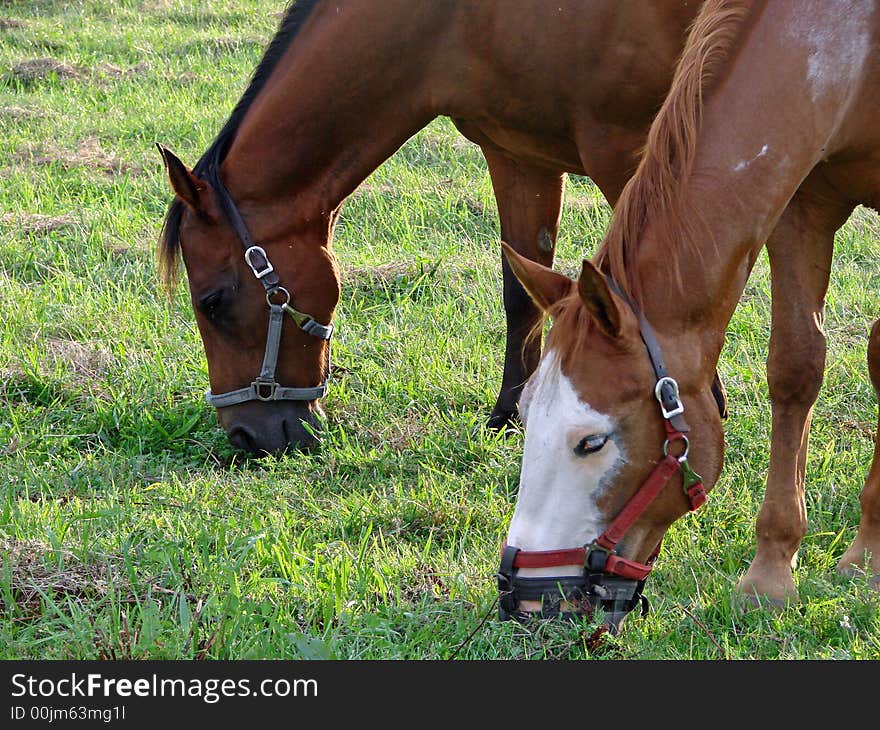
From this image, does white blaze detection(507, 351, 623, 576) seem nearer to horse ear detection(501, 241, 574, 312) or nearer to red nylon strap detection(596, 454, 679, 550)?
red nylon strap detection(596, 454, 679, 550)

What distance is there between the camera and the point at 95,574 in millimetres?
2975

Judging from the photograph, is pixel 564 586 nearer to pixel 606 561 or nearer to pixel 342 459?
pixel 606 561

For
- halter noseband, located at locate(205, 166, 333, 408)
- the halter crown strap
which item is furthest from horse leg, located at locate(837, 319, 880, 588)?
halter noseband, located at locate(205, 166, 333, 408)

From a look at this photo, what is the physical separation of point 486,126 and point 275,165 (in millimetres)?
773

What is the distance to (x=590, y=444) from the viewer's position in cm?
245

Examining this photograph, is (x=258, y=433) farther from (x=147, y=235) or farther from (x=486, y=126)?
(x=147, y=235)

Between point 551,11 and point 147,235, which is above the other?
point 551,11

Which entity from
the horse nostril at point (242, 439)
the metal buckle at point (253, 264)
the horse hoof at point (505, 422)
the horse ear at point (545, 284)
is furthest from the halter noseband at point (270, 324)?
the horse ear at point (545, 284)

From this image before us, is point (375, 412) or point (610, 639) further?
point (375, 412)

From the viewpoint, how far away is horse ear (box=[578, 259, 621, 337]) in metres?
2.30

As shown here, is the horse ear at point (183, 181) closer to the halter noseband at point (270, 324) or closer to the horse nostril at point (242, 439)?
the halter noseband at point (270, 324)

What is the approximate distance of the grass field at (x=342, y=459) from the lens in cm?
280

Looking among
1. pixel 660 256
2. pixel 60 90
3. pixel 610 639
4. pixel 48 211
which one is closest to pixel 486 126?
pixel 660 256

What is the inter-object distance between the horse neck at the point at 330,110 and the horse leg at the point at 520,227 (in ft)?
1.85
